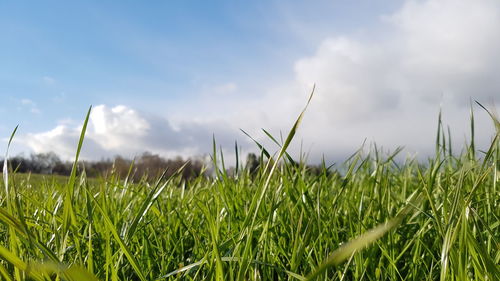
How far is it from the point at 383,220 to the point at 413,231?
0.18 meters

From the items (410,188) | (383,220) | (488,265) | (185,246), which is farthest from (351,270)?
(410,188)

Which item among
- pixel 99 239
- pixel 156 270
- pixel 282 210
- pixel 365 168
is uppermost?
pixel 365 168

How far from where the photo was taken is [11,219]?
77cm

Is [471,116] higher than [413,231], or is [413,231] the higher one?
[471,116]

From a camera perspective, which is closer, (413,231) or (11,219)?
(11,219)

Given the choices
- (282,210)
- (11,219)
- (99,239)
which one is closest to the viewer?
(11,219)

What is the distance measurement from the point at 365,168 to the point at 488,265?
142cm

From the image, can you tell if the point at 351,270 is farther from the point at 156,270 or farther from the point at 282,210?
the point at 156,270

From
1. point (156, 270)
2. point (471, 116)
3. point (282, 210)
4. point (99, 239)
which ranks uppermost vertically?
point (471, 116)

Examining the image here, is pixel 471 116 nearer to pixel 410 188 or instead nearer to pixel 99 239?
pixel 410 188

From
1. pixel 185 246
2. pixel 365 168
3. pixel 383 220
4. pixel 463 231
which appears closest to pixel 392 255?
pixel 383 220

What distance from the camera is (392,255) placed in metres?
1.32

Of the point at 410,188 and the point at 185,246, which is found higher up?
the point at 410,188

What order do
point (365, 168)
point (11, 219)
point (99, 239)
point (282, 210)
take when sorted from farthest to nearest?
point (365, 168) < point (282, 210) < point (99, 239) < point (11, 219)
